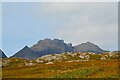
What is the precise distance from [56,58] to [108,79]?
125m

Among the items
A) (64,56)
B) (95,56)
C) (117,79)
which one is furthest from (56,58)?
(117,79)

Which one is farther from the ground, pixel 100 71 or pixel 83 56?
pixel 100 71

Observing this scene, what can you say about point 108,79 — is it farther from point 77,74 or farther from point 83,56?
point 83,56

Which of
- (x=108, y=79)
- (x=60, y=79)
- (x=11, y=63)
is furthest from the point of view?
(x=11, y=63)

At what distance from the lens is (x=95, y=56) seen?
158000mm

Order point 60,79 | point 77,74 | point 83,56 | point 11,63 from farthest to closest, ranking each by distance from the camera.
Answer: point 83,56 → point 11,63 → point 77,74 → point 60,79

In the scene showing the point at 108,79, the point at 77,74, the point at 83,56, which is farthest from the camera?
the point at 83,56

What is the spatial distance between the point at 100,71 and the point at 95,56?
107559mm

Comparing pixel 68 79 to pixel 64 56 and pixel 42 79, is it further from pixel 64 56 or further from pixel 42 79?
pixel 64 56

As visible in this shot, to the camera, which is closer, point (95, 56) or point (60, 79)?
point (60, 79)

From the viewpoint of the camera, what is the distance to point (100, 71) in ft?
168

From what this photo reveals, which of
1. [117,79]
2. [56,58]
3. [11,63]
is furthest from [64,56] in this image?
[117,79]

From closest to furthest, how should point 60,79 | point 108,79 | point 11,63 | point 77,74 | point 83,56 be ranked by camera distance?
point 108,79 → point 60,79 → point 77,74 → point 11,63 → point 83,56

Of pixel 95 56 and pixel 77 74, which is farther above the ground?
pixel 77 74
